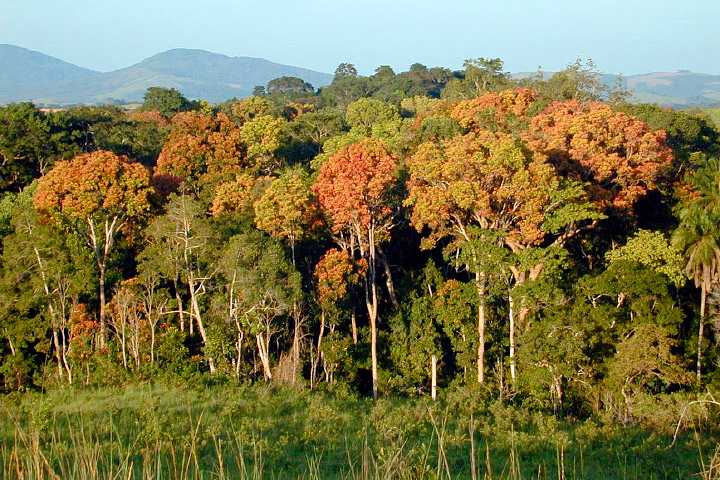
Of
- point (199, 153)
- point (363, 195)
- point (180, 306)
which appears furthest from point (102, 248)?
point (363, 195)

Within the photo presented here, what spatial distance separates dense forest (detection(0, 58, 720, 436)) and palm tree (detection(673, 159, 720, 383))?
0.16 feet

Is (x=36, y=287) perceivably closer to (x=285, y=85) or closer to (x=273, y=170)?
(x=273, y=170)

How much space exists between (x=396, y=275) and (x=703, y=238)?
842 cm

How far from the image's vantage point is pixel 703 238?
16828mm

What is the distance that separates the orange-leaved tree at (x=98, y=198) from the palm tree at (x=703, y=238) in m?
13.2

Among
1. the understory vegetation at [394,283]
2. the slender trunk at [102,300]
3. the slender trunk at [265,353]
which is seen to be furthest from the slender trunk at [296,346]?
the slender trunk at [102,300]

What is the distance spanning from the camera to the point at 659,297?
1711cm

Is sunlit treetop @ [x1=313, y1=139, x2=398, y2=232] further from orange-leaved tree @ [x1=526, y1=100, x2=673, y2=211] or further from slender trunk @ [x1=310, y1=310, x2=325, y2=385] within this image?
orange-leaved tree @ [x1=526, y1=100, x2=673, y2=211]

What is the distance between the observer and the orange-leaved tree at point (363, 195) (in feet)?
60.6

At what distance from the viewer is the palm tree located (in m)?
16.8

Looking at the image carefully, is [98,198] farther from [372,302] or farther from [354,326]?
[372,302]

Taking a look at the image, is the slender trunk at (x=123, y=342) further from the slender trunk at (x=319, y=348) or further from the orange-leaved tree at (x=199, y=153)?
the orange-leaved tree at (x=199, y=153)

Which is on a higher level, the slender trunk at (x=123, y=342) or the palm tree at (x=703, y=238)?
the palm tree at (x=703, y=238)

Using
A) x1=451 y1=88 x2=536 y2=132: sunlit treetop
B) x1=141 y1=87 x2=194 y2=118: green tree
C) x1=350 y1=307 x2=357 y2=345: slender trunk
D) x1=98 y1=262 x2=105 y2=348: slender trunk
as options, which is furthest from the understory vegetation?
x1=141 y1=87 x2=194 y2=118: green tree
